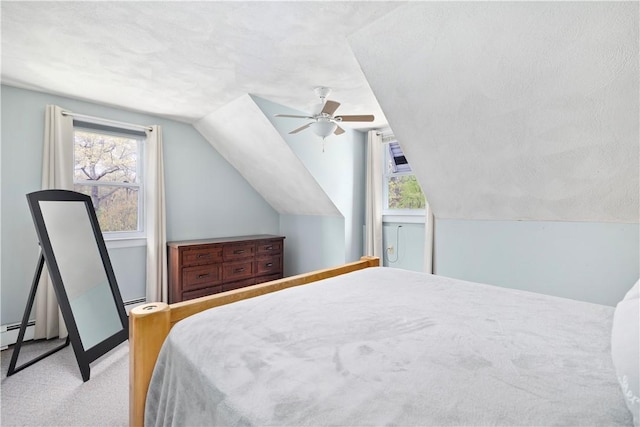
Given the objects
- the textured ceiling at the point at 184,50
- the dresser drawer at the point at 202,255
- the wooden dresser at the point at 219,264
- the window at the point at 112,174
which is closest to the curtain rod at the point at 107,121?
the window at the point at 112,174

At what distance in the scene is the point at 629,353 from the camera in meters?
0.75

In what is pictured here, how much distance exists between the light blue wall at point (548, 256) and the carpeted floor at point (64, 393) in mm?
3034

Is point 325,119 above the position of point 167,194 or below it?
above

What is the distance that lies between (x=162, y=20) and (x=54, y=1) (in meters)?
0.54

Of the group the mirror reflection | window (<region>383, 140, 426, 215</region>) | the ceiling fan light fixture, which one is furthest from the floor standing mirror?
window (<region>383, 140, 426, 215</region>)

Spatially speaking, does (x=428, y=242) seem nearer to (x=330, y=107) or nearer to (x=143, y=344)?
(x=330, y=107)

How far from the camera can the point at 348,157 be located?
4402 millimetres

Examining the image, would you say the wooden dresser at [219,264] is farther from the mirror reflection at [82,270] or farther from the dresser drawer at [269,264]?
the mirror reflection at [82,270]

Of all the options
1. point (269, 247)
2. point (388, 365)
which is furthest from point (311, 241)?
point (388, 365)

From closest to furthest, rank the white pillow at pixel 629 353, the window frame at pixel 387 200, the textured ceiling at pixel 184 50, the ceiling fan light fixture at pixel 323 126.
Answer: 1. the white pillow at pixel 629 353
2. the textured ceiling at pixel 184 50
3. the ceiling fan light fixture at pixel 323 126
4. the window frame at pixel 387 200

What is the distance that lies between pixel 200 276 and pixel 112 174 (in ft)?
4.89

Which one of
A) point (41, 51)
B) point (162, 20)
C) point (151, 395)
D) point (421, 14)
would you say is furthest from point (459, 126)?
point (41, 51)

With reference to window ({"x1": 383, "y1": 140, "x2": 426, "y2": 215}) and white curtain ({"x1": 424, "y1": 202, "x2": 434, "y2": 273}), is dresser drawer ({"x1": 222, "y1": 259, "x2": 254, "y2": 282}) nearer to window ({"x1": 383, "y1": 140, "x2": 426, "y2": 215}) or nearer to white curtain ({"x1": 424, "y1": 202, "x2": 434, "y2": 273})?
window ({"x1": 383, "y1": 140, "x2": 426, "y2": 215})

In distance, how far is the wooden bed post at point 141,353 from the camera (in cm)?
126
